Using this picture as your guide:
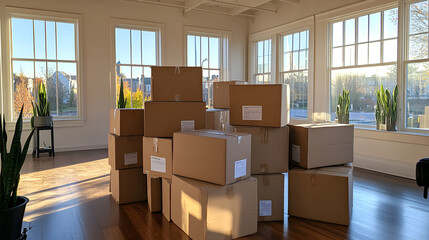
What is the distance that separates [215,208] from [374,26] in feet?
13.6

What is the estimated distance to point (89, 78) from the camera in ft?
19.8

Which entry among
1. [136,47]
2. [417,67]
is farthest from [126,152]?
[136,47]

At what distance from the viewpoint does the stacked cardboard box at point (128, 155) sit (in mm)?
2906

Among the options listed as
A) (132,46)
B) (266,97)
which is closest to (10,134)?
(132,46)

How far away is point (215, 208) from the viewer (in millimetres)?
2068

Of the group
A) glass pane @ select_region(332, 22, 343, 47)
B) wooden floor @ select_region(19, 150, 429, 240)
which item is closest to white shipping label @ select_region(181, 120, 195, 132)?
wooden floor @ select_region(19, 150, 429, 240)

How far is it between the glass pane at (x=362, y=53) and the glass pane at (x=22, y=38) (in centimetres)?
578

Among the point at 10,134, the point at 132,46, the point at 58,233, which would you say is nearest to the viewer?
the point at 58,233

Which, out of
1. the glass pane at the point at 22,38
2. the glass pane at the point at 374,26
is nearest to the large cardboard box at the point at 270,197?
the glass pane at the point at 374,26

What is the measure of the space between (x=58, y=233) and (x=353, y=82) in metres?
4.68

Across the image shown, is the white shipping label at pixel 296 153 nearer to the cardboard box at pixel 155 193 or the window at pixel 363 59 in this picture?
the cardboard box at pixel 155 193

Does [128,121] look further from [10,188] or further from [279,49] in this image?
[279,49]

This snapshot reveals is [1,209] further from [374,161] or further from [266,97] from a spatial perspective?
[374,161]

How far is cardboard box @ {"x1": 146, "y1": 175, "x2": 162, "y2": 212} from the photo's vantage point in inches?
108
